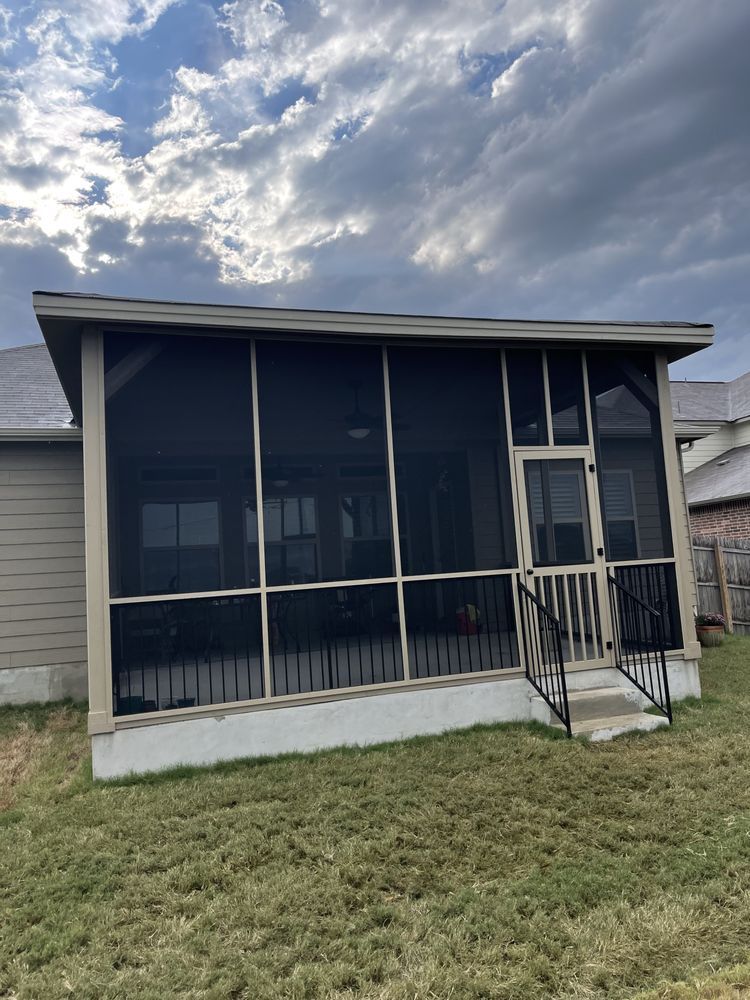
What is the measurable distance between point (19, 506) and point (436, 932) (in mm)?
6153

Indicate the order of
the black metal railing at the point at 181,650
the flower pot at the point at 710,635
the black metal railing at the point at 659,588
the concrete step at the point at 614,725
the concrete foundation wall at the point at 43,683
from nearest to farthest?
the black metal railing at the point at 181,650, the concrete step at the point at 614,725, the black metal railing at the point at 659,588, the concrete foundation wall at the point at 43,683, the flower pot at the point at 710,635

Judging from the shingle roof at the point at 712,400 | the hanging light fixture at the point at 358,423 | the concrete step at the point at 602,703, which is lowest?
the concrete step at the point at 602,703

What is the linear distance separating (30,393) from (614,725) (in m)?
7.82

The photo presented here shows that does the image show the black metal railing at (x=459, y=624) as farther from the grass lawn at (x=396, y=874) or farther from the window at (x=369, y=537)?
the grass lawn at (x=396, y=874)

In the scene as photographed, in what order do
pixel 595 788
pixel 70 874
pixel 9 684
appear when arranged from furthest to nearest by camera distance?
pixel 9 684, pixel 595 788, pixel 70 874

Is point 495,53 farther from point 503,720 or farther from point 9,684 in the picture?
point 9,684

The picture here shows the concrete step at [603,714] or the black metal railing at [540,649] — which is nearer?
the concrete step at [603,714]

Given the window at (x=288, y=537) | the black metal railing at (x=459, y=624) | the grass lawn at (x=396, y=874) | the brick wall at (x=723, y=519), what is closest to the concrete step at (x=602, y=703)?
the grass lawn at (x=396, y=874)

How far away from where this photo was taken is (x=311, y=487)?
528 centimetres

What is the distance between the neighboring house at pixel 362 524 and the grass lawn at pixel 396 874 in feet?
1.79

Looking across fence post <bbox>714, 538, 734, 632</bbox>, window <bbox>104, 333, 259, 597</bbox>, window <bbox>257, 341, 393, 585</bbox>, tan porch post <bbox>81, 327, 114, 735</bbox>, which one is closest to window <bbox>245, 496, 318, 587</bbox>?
window <bbox>257, 341, 393, 585</bbox>

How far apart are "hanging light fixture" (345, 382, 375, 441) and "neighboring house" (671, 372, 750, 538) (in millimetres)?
5214

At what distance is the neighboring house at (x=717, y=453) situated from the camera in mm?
11656

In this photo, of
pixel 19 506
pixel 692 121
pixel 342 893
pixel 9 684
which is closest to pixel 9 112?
pixel 19 506
